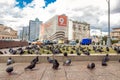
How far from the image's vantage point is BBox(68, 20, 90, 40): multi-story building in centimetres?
17888

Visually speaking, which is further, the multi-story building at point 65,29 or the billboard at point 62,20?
the billboard at point 62,20

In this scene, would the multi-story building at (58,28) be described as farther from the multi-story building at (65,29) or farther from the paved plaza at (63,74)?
the paved plaza at (63,74)

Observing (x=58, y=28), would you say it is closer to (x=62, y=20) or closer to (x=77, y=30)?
(x=62, y=20)

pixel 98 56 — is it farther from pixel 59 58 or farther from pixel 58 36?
pixel 58 36

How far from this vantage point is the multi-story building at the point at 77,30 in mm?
178875

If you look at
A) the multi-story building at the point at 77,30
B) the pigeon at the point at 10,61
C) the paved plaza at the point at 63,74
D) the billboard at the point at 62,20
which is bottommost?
the paved plaza at the point at 63,74

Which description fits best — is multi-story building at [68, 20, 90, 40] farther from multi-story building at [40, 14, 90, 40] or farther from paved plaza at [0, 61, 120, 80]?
paved plaza at [0, 61, 120, 80]

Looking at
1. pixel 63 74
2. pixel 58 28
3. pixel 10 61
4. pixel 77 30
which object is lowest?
pixel 63 74

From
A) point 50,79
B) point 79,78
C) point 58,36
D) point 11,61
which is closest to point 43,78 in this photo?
point 50,79

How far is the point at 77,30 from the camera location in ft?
601

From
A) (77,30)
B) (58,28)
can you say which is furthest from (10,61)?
(77,30)

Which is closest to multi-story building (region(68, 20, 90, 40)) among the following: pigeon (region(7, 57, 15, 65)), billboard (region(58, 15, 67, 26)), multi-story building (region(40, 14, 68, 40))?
multi-story building (region(40, 14, 68, 40))

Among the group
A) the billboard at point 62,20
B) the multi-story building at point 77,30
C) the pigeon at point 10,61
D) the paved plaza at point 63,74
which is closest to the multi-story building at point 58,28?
the billboard at point 62,20

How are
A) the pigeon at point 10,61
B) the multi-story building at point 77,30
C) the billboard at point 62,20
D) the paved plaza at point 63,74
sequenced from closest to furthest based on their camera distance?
the paved plaza at point 63,74 → the pigeon at point 10,61 → the multi-story building at point 77,30 → the billboard at point 62,20
